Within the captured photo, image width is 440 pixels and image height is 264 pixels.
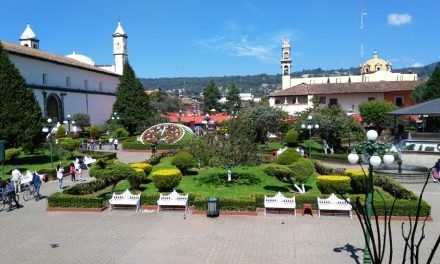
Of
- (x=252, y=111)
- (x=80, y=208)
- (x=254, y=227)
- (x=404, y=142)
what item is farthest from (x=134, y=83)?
(x=254, y=227)

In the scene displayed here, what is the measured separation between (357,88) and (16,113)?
146 ft

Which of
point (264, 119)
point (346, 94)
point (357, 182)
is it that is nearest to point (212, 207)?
point (357, 182)

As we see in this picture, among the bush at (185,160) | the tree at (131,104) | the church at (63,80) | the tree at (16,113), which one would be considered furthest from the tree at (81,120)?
the bush at (185,160)

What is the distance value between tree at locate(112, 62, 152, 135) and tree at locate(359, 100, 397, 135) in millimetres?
26628

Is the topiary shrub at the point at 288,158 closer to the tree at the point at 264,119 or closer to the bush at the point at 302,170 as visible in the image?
the bush at the point at 302,170

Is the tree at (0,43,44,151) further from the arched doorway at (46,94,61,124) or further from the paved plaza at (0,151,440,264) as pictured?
the arched doorway at (46,94,61,124)

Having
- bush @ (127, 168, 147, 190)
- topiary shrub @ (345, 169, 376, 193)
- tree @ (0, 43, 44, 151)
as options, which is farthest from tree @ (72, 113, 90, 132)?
topiary shrub @ (345, 169, 376, 193)

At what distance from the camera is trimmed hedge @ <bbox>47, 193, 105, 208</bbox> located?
52.6 ft

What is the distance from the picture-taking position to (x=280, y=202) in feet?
50.1

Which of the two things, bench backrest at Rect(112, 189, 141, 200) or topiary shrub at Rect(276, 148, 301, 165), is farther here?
topiary shrub at Rect(276, 148, 301, 165)

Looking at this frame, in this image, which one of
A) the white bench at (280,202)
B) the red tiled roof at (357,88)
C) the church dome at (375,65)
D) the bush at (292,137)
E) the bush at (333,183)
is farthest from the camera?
the church dome at (375,65)

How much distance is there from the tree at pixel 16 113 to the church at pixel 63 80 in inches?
383

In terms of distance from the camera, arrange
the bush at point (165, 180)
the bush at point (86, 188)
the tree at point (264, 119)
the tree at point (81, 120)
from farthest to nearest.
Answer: the tree at point (81, 120)
the tree at point (264, 119)
the bush at point (165, 180)
the bush at point (86, 188)

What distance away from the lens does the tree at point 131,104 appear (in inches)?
2176
